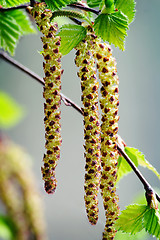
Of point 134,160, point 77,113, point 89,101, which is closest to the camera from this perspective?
point 89,101

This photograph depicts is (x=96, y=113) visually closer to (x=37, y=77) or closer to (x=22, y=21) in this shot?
(x=37, y=77)

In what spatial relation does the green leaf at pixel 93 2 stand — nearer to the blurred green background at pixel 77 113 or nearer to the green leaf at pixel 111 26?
the green leaf at pixel 111 26

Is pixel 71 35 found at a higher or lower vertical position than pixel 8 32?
lower

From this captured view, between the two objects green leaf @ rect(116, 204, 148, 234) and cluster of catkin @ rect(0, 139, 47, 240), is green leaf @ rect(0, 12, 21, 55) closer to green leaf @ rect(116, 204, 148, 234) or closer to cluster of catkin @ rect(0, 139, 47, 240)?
green leaf @ rect(116, 204, 148, 234)

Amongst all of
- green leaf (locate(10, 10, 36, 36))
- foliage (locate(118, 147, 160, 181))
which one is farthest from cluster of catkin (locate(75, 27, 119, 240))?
green leaf (locate(10, 10, 36, 36))

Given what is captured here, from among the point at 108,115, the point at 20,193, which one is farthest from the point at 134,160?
the point at 20,193

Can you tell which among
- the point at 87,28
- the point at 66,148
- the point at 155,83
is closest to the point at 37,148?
the point at 66,148

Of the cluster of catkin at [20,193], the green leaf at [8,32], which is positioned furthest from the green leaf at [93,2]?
the cluster of catkin at [20,193]
